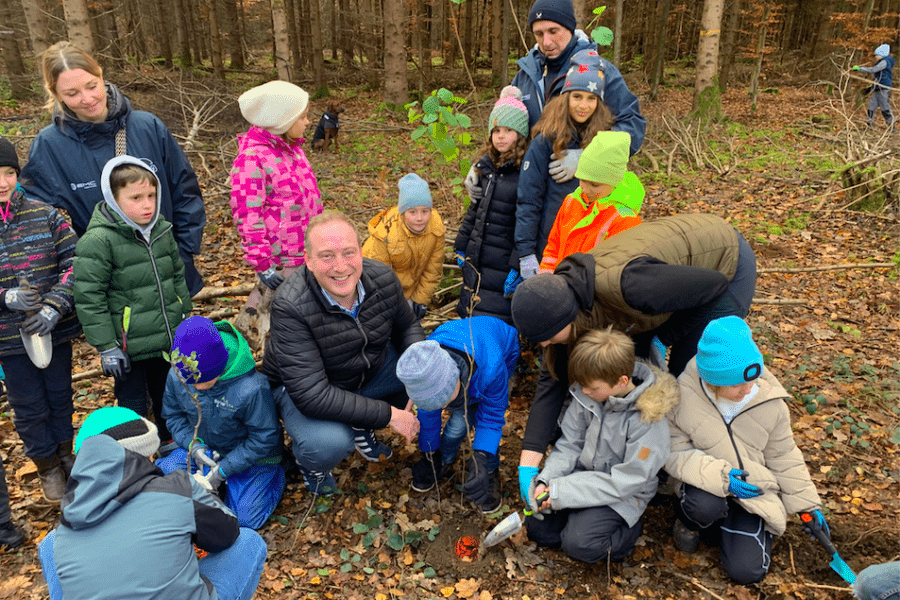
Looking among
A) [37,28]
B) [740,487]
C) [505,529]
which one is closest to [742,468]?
[740,487]

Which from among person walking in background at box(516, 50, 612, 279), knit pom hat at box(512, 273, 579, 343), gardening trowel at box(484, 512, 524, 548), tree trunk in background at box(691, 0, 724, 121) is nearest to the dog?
tree trunk in background at box(691, 0, 724, 121)

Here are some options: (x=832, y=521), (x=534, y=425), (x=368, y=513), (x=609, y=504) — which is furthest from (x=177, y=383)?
(x=832, y=521)

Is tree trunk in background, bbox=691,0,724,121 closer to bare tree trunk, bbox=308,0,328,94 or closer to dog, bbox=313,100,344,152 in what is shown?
dog, bbox=313,100,344,152

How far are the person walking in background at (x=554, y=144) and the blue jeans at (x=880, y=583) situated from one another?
2.27 m

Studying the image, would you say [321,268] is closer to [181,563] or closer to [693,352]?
[181,563]

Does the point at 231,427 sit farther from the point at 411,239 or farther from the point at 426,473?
the point at 411,239

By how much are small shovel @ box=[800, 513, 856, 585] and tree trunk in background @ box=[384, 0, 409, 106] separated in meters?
12.0

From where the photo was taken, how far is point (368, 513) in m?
3.16

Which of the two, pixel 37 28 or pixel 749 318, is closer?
pixel 749 318

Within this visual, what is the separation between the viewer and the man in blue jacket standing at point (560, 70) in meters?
3.66

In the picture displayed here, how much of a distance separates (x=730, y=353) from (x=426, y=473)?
5.90 ft

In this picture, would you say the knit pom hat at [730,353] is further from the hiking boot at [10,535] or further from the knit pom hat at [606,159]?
the hiking boot at [10,535]

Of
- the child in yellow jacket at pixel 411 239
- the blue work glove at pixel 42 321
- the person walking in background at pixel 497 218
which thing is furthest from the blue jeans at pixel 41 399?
the person walking in background at pixel 497 218

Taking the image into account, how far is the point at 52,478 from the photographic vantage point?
322cm
